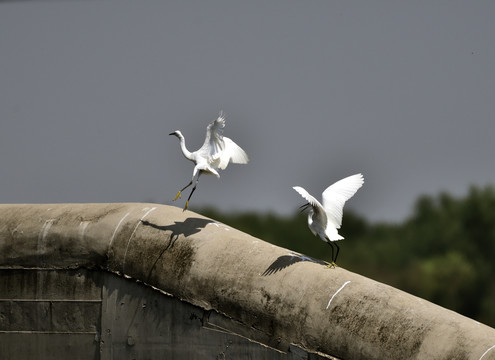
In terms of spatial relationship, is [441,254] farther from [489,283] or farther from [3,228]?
[3,228]

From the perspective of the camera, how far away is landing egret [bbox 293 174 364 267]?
8984 millimetres

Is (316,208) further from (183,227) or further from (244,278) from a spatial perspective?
(183,227)

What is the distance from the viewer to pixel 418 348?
7.24 meters

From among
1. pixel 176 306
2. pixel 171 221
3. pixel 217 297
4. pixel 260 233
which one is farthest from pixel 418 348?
pixel 260 233

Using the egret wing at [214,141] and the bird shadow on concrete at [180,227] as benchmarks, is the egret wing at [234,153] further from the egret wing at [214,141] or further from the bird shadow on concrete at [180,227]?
the bird shadow on concrete at [180,227]

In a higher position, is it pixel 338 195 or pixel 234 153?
pixel 234 153

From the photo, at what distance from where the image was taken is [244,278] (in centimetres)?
859

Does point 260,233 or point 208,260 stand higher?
point 208,260

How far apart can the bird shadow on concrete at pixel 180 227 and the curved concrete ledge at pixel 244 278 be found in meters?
0.01

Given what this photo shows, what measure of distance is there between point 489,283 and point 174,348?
47.5 metres

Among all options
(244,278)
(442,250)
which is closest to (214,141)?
(244,278)

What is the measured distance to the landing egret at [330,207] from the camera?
29.5 feet

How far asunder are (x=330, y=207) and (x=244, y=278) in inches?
55.2

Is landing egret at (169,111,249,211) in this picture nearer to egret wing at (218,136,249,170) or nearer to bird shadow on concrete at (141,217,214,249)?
egret wing at (218,136,249,170)
